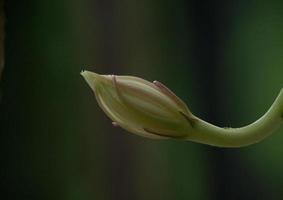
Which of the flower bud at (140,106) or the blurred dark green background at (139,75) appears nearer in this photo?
the flower bud at (140,106)

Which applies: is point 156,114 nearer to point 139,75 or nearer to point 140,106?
point 140,106

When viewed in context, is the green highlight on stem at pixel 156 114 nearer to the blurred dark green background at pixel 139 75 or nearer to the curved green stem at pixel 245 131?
the curved green stem at pixel 245 131

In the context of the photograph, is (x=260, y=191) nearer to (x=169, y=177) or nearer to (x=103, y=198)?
(x=169, y=177)

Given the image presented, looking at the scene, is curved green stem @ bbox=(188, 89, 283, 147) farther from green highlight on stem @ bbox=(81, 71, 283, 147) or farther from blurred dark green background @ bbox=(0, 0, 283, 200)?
blurred dark green background @ bbox=(0, 0, 283, 200)

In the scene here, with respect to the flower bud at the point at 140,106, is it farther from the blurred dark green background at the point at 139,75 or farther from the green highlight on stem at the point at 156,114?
the blurred dark green background at the point at 139,75

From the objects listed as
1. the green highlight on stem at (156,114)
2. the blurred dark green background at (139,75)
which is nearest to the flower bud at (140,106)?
the green highlight on stem at (156,114)

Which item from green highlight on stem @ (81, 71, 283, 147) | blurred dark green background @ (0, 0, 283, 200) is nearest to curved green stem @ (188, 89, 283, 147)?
green highlight on stem @ (81, 71, 283, 147)
